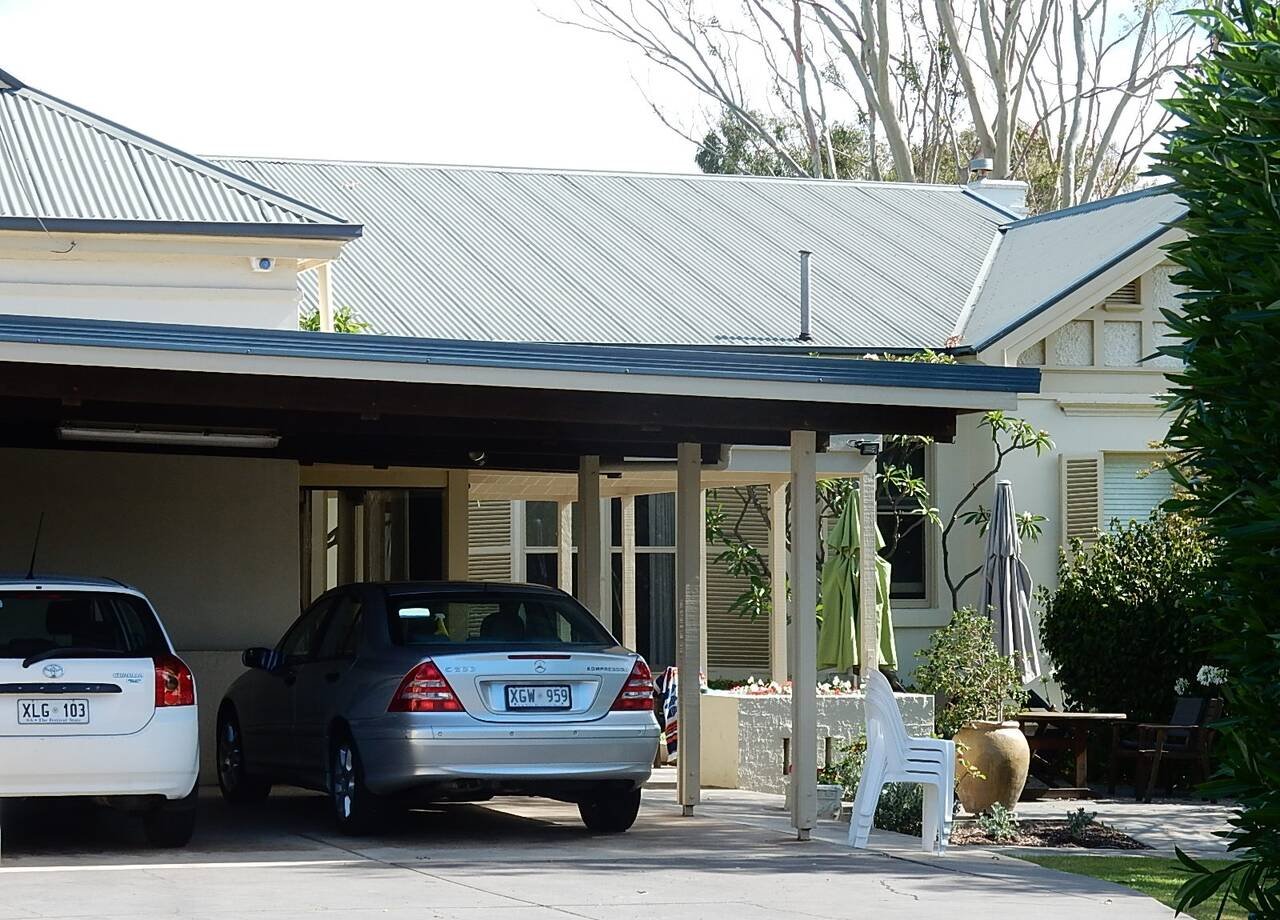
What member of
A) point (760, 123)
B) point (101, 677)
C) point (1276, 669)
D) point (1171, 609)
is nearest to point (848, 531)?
point (1171, 609)

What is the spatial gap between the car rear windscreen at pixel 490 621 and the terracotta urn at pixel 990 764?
137 inches

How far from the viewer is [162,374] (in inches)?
425

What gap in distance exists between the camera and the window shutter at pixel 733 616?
24.9m

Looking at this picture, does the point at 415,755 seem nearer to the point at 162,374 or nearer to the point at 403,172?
the point at 162,374

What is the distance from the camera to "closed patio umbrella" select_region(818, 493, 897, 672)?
61.0 feet

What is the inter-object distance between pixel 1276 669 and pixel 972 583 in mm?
17181

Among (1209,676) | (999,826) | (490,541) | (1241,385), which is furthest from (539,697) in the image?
(490,541)

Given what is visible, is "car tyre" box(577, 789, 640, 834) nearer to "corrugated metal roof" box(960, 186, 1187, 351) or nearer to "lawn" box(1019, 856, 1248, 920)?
"lawn" box(1019, 856, 1248, 920)

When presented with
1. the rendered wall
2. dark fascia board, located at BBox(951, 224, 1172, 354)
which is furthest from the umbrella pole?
dark fascia board, located at BBox(951, 224, 1172, 354)

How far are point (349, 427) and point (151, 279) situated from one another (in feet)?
16.3

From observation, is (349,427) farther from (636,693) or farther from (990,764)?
(990,764)

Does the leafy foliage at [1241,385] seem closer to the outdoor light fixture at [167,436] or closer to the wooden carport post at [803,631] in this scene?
the wooden carport post at [803,631]

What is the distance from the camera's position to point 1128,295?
2238cm

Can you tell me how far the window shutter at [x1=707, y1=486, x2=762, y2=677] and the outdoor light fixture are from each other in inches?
453
